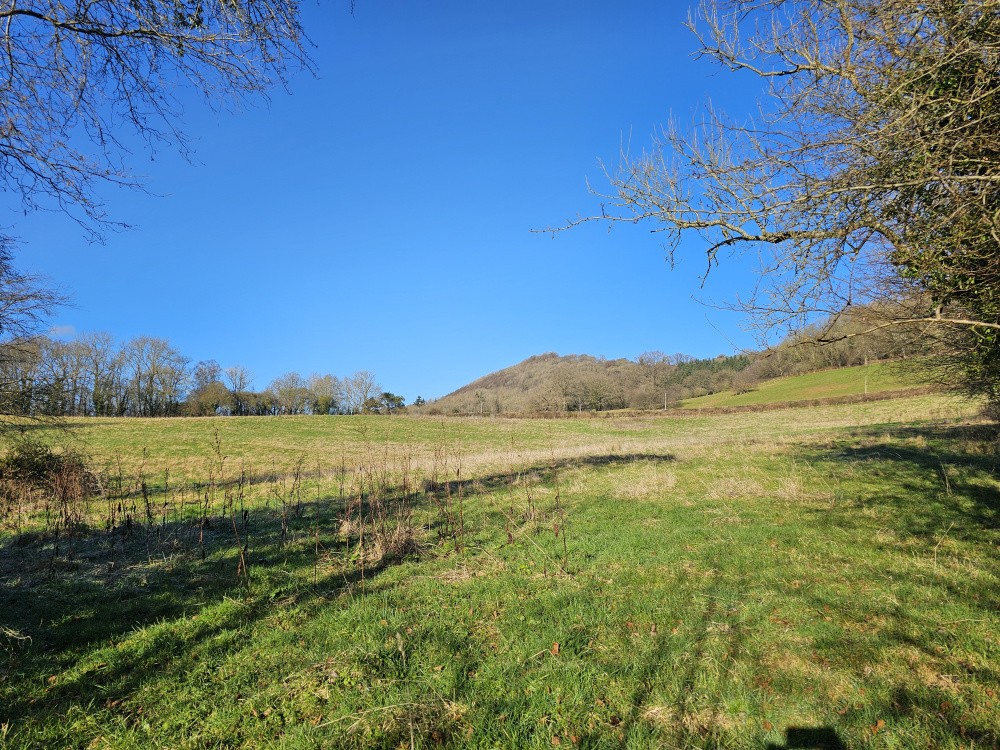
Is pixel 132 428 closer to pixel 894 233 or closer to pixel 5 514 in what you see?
pixel 5 514

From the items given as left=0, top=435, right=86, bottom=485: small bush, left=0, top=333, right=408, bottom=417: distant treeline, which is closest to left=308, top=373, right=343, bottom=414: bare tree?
left=0, top=333, right=408, bottom=417: distant treeline

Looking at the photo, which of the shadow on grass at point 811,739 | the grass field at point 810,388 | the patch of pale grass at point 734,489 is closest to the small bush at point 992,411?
the patch of pale grass at point 734,489

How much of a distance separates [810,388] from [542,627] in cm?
6960

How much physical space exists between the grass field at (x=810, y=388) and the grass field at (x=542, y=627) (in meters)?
50.8

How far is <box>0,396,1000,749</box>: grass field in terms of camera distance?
3258mm

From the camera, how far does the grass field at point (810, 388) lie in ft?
166

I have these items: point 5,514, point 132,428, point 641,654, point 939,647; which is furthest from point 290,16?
point 132,428

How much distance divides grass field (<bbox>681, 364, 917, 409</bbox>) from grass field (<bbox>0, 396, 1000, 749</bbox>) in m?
50.8

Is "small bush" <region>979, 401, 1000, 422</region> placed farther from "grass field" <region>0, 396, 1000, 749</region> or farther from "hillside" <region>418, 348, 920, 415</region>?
"hillside" <region>418, 348, 920, 415</region>

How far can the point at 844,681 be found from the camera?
346cm

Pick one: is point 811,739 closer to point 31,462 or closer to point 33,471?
point 33,471

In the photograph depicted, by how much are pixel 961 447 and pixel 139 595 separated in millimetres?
18900

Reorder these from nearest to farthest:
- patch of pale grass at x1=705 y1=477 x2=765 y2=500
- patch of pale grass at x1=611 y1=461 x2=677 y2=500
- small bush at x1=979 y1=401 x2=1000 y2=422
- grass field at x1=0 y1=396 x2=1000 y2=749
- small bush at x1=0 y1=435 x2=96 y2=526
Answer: grass field at x1=0 y1=396 x2=1000 y2=749 < patch of pale grass at x1=705 y1=477 x2=765 y2=500 < patch of pale grass at x1=611 y1=461 x2=677 y2=500 < small bush at x1=0 y1=435 x2=96 y2=526 < small bush at x1=979 y1=401 x2=1000 y2=422

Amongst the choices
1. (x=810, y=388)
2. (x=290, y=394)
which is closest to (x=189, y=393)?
(x=290, y=394)
